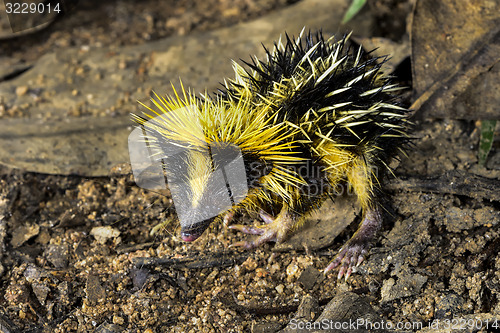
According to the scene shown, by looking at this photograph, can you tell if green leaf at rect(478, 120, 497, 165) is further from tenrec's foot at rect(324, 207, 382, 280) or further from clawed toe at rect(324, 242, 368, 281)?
clawed toe at rect(324, 242, 368, 281)

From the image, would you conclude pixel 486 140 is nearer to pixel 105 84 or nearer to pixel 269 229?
pixel 269 229

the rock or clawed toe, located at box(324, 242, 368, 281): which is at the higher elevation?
the rock

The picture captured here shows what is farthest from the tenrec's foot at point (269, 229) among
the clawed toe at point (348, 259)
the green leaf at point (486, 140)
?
the green leaf at point (486, 140)

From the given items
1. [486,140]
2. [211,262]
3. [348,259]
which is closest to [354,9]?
[486,140]

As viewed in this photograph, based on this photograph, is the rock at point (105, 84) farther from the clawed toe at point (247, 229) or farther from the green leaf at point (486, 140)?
the green leaf at point (486, 140)

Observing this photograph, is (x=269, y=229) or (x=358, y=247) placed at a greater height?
(x=269, y=229)

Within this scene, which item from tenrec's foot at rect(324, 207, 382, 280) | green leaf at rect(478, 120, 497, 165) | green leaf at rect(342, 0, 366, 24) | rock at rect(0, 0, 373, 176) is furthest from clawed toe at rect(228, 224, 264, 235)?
green leaf at rect(342, 0, 366, 24)

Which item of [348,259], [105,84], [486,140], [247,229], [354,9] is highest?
[354,9]
